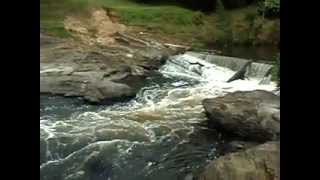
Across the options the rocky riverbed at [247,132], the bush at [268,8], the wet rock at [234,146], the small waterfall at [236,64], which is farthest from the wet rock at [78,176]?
the bush at [268,8]

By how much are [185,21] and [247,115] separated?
5391mm

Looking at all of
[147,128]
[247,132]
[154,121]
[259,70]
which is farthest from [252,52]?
[247,132]

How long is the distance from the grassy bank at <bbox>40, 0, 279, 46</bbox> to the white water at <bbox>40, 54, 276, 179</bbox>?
7.49ft

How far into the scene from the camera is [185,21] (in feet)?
34.2

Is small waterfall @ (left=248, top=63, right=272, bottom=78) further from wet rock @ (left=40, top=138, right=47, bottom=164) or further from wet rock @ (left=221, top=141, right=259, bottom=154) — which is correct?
wet rock @ (left=40, top=138, right=47, bottom=164)

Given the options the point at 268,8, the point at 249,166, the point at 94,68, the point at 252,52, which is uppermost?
the point at 268,8

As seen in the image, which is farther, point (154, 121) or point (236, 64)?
point (236, 64)

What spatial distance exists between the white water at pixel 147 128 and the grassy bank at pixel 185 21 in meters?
2.28

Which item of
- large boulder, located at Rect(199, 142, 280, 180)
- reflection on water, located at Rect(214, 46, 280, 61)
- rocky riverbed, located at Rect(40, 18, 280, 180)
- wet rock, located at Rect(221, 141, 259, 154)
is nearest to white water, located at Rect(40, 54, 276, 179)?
rocky riverbed, located at Rect(40, 18, 280, 180)

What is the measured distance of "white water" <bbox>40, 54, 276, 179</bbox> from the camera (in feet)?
16.6

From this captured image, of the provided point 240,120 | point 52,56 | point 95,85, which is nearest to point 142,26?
point 52,56

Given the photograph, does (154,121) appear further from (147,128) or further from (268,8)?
(268,8)

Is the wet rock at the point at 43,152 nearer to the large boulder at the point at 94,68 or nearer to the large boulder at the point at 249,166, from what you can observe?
the large boulder at the point at 94,68
